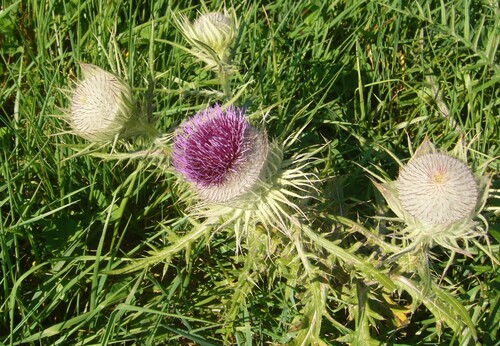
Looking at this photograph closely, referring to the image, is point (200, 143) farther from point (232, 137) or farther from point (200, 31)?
point (200, 31)

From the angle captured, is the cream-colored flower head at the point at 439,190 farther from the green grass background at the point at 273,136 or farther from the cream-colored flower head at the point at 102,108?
the cream-colored flower head at the point at 102,108

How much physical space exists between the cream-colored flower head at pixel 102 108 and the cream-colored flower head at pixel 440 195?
49.7 inches

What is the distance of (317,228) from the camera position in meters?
3.00

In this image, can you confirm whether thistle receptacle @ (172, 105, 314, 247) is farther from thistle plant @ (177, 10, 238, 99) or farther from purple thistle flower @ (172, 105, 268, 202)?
thistle plant @ (177, 10, 238, 99)

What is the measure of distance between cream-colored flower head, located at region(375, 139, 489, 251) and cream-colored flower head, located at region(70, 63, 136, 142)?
1262mm

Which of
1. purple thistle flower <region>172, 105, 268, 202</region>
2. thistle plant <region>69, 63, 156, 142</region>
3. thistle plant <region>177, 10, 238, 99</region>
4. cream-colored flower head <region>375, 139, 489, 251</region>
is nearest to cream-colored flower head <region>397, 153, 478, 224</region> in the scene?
cream-colored flower head <region>375, 139, 489, 251</region>

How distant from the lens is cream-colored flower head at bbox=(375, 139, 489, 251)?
230 cm

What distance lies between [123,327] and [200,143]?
1.14m

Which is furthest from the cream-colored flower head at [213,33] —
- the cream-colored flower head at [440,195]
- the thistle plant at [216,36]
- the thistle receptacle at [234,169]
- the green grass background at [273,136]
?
the cream-colored flower head at [440,195]

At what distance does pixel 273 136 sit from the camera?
3.54 metres

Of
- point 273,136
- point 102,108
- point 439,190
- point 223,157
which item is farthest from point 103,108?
point 439,190

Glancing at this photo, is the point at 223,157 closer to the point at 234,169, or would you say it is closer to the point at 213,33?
the point at 234,169

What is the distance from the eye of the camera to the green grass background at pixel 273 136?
281 cm

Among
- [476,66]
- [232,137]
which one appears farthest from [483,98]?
[232,137]
